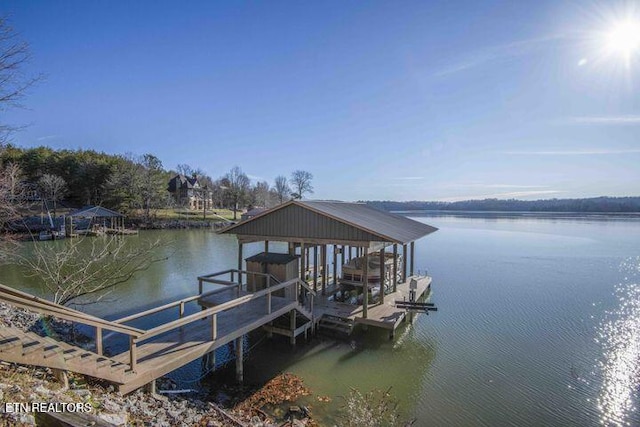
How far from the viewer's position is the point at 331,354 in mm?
10109

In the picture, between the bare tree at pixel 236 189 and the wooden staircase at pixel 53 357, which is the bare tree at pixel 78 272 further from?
the bare tree at pixel 236 189

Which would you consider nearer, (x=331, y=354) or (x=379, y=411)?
(x=379, y=411)

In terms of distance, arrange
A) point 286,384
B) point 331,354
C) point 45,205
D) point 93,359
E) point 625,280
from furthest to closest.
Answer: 1. point 45,205
2. point 625,280
3. point 331,354
4. point 286,384
5. point 93,359

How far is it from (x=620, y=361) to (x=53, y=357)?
13846 millimetres

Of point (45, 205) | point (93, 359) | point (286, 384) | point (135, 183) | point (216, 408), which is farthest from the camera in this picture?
point (135, 183)

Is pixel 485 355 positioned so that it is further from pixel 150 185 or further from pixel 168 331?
pixel 150 185

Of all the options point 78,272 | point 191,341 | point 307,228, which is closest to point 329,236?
point 307,228

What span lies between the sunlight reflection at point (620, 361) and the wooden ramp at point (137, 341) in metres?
7.92

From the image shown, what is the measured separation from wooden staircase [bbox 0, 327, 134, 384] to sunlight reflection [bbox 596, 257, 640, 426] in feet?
32.2

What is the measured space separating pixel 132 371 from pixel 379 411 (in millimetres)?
5019

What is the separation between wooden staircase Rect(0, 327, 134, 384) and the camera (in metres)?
4.54

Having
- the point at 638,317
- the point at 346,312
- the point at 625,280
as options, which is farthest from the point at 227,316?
the point at 625,280

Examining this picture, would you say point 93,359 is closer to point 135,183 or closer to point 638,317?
point 638,317

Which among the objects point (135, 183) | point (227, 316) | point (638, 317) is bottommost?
point (638, 317)
